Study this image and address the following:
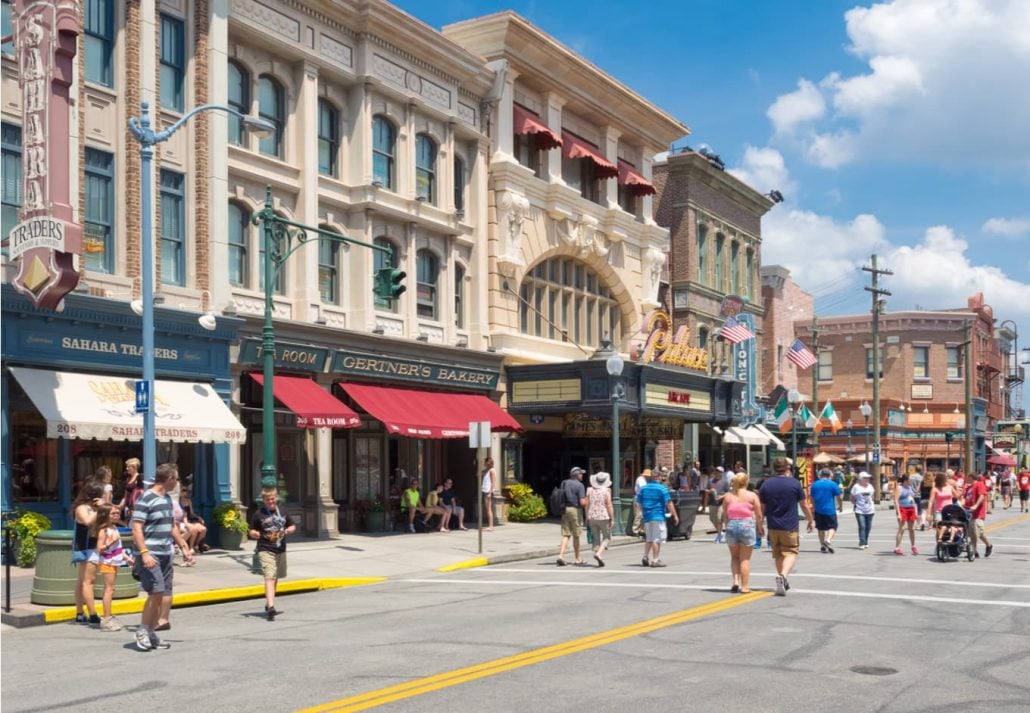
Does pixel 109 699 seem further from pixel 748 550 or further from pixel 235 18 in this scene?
pixel 235 18

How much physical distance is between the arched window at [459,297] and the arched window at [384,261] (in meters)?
2.86

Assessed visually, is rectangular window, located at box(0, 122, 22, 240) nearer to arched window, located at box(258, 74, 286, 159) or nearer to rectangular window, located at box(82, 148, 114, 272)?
rectangular window, located at box(82, 148, 114, 272)

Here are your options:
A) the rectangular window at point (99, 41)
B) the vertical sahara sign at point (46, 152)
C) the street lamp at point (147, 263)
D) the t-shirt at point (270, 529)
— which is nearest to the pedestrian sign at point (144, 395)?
the street lamp at point (147, 263)

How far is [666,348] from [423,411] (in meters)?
9.73

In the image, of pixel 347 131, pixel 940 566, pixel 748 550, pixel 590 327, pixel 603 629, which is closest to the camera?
pixel 603 629

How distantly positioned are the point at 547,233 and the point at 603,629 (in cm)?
2311

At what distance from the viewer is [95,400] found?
20.5m

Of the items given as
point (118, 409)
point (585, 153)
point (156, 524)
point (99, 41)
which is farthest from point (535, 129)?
point (156, 524)

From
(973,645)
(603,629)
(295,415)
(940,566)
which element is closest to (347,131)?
(295,415)

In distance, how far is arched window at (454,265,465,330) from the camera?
105 feet

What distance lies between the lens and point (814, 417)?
1908 inches

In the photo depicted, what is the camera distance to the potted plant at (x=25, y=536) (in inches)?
735

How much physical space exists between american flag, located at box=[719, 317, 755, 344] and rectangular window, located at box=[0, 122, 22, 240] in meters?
27.4

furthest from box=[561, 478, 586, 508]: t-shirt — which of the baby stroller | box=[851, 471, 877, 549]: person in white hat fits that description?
the baby stroller
